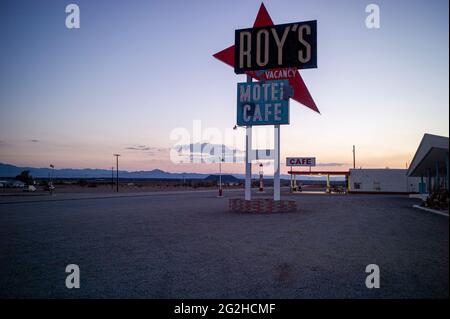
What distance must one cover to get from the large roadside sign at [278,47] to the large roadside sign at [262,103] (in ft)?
12.5

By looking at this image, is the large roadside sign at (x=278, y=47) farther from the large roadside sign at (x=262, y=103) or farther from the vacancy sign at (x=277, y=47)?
the large roadside sign at (x=262, y=103)

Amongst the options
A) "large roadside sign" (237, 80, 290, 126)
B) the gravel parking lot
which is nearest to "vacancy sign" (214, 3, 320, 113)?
"large roadside sign" (237, 80, 290, 126)

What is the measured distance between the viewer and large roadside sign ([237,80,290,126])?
20.5 meters

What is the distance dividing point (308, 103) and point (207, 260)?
14583 millimetres


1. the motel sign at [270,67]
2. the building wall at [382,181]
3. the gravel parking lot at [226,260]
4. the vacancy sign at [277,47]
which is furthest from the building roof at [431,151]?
the building wall at [382,181]

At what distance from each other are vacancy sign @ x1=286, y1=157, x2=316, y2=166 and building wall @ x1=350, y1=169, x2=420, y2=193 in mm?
6678

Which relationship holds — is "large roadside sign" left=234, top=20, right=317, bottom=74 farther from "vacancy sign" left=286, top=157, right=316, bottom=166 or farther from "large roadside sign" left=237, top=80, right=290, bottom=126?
"vacancy sign" left=286, top=157, right=316, bottom=166

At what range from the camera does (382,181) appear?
168 ft

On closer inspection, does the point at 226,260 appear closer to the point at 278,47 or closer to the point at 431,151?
the point at 431,151

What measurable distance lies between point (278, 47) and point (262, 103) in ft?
17.1

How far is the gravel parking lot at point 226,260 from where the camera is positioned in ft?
19.8

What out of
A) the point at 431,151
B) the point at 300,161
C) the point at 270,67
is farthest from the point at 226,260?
the point at 300,161

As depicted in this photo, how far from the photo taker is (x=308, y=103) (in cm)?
2016
